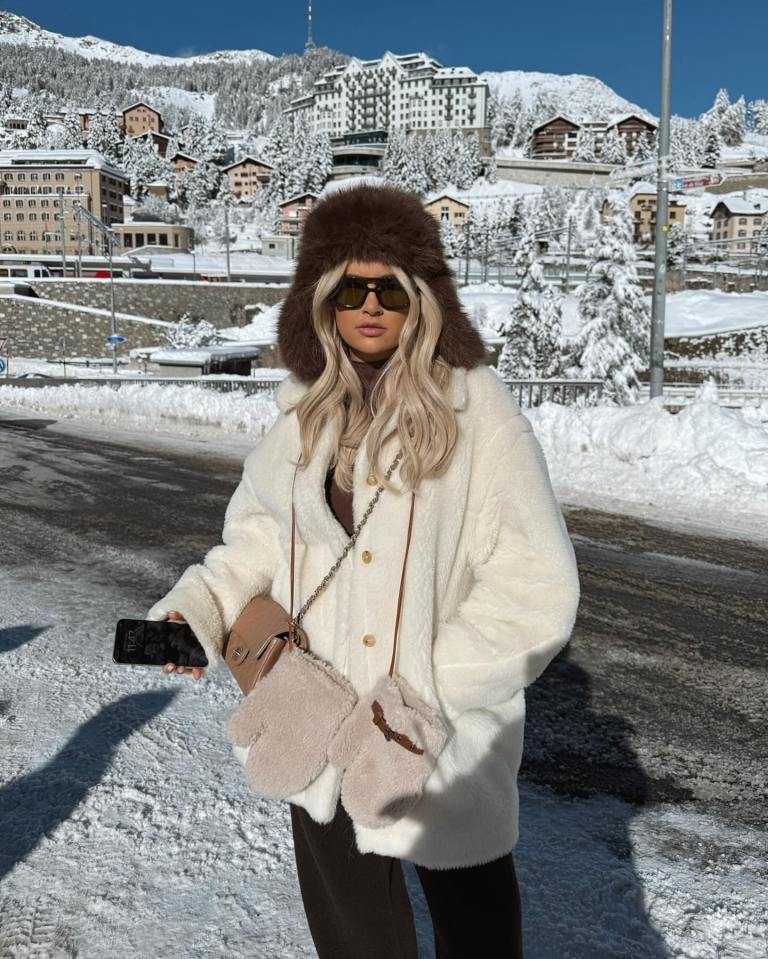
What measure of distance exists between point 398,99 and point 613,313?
145249 millimetres

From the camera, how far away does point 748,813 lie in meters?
3.19

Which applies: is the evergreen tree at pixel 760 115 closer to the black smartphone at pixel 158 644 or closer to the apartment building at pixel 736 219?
the apartment building at pixel 736 219

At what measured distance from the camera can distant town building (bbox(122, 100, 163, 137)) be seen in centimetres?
17450

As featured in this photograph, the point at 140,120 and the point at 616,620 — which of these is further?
the point at 140,120

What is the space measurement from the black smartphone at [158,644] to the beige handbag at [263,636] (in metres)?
0.09

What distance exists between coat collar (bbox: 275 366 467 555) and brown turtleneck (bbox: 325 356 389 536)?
34mm

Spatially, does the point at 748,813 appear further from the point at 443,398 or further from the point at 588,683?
the point at 443,398

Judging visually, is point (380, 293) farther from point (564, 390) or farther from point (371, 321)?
point (564, 390)

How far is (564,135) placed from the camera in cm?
13888

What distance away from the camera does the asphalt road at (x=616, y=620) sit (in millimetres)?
3557

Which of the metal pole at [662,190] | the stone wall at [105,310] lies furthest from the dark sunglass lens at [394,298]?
the stone wall at [105,310]

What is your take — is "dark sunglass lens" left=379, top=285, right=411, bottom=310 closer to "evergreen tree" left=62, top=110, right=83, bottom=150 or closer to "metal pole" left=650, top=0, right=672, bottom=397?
"metal pole" left=650, top=0, right=672, bottom=397

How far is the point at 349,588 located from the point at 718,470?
28.2 feet

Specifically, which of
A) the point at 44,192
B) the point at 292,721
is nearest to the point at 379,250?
the point at 292,721
